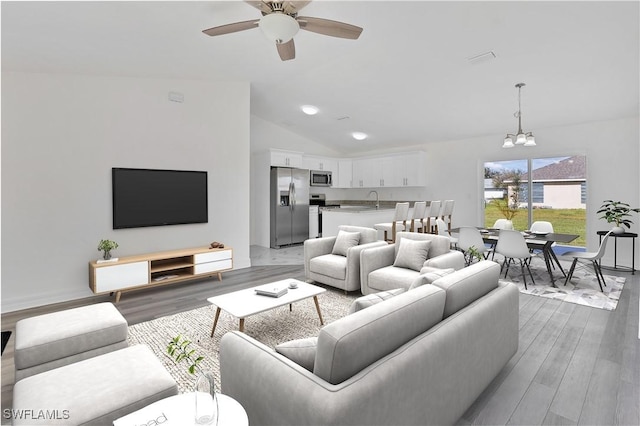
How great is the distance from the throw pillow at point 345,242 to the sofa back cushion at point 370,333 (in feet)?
8.37

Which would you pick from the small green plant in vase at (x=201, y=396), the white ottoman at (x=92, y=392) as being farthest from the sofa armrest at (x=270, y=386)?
the white ottoman at (x=92, y=392)

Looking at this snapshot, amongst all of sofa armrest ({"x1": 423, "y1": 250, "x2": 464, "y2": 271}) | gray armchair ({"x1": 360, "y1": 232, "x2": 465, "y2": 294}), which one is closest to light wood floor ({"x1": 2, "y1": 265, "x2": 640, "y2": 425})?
sofa armrest ({"x1": 423, "y1": 250, "x2": 464, "y2": 271})

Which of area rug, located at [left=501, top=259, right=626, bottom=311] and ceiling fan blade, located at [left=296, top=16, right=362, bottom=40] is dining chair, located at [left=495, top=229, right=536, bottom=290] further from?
ceiling fan blade, located at [left=296, top=16, right=362, bottom=40]

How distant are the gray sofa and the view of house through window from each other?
216 inches

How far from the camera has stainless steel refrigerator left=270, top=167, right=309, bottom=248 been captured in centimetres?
707

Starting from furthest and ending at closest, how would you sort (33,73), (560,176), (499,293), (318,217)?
(318,217), (560,176), (33,73), (499,293)

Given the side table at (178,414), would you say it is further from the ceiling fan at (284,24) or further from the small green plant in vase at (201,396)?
the ceiling fan at (284,24)

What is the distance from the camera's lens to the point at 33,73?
3.53 m

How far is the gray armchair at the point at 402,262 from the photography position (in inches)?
130

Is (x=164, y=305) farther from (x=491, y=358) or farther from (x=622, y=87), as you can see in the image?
(x=622, y=87)

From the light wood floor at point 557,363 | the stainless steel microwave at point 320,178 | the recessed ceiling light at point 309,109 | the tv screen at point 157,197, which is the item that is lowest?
the light wood floor at point 557,363

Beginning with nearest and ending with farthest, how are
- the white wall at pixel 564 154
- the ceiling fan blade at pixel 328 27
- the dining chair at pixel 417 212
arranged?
the ceiling fan blade at pixel 328 27 < the white wall at pixel 564 154 < the dining chair at pixel 417 212

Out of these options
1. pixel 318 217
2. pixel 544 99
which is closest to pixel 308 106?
pixel 318 217

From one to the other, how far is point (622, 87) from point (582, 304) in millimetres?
3039
